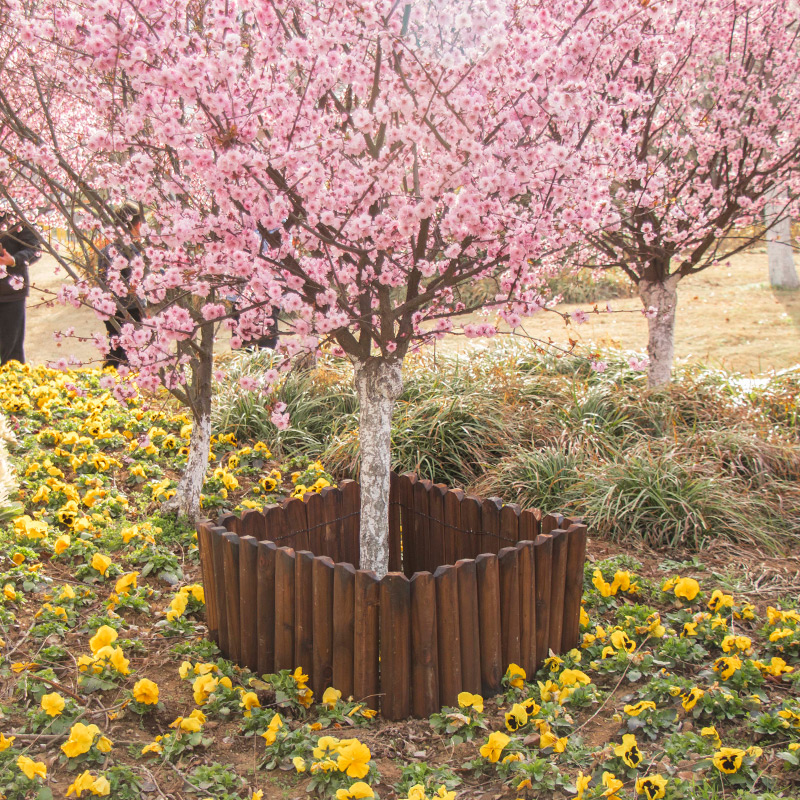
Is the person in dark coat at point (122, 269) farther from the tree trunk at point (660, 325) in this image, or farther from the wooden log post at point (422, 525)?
the tree trunk at point (660, 325)

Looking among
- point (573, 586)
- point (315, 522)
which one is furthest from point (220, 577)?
point (573, 586)

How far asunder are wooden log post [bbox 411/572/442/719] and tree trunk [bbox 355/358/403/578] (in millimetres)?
507

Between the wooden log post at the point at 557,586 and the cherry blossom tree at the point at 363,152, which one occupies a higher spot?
the cherry blossom tree at the point at 363,152

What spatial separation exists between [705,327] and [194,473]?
27.8 ft

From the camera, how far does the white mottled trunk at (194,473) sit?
4004 millimetres

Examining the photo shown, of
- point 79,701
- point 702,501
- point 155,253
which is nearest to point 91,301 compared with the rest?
point 155,253

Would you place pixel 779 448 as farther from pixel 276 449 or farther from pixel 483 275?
pixel 276 449

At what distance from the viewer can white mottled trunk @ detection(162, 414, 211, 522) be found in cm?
400

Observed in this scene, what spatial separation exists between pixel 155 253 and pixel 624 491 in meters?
2.95

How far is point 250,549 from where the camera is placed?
2789 mm

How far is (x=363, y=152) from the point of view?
2.69 m

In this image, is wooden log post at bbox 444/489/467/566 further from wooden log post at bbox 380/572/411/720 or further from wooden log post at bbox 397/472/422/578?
wooden log post at bbox 380/572/411/720

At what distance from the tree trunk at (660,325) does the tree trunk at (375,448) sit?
3067 mm

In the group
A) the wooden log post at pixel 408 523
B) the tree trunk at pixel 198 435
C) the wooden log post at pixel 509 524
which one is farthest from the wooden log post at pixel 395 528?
the tree trunk at pixel 198 435
